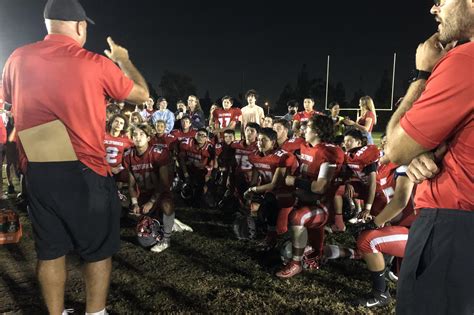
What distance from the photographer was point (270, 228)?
4844 mm

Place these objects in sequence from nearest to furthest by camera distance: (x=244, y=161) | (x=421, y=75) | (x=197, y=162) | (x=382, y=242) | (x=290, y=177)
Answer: (x=421, y=75), (x=382, y=242), (x=290, y=177), (x=244, y=161), (x=197, y=162)

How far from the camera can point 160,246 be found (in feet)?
15.8

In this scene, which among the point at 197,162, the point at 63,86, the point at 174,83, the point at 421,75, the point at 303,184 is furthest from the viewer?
the point at 174,83

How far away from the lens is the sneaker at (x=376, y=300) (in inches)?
133

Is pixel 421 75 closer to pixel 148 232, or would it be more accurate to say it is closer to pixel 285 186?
pixel 285 186

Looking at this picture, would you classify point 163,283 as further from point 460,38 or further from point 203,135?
point 203,135

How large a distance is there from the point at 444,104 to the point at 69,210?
6.90 ft

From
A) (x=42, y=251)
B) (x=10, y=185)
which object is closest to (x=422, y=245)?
(x=42, y=251)

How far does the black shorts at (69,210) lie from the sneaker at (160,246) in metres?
2.40

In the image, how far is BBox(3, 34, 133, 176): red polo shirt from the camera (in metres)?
2.17

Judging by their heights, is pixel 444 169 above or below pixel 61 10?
below

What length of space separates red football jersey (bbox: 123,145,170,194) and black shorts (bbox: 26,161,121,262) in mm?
2901

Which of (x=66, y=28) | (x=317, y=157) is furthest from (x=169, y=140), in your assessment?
(x=66, y=28)

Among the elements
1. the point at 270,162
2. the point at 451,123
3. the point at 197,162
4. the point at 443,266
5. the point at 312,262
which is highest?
the point at 451,123
